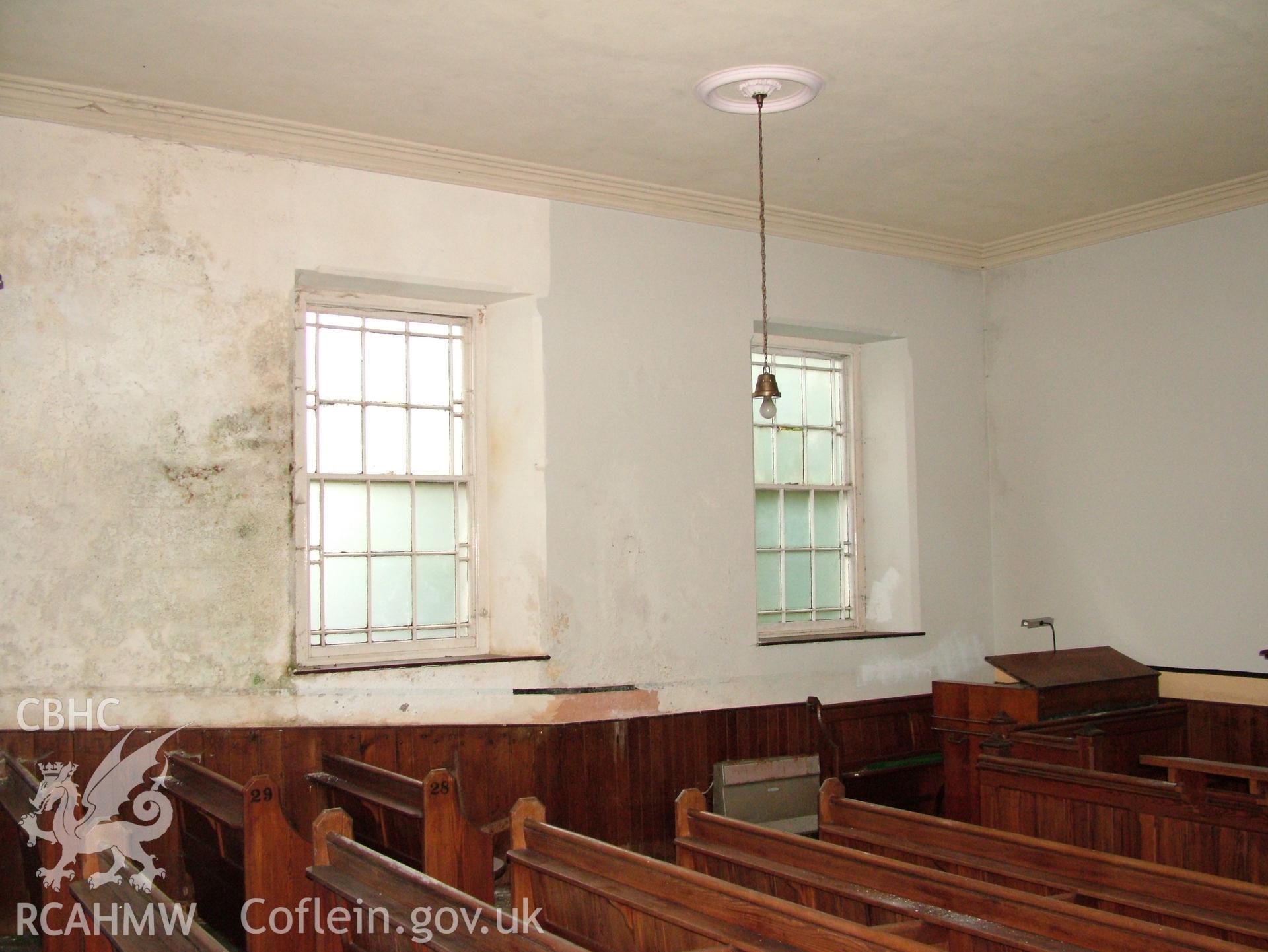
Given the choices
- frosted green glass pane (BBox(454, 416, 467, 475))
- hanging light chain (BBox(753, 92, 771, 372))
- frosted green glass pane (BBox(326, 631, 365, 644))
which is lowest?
frosted green glass pane (BBox(326, 631, 365, 644))

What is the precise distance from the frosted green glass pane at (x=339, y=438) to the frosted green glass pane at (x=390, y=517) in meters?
0.15

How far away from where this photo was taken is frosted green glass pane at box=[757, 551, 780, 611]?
6230 mm

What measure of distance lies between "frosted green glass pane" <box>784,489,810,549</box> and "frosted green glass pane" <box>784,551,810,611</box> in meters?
0.06

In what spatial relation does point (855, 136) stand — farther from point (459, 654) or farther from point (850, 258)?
point (459, 654)

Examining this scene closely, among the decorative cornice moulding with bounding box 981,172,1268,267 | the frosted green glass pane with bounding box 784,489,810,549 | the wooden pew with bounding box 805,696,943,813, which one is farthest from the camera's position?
the frosted green glass pane with bounding box 784,489,810,549

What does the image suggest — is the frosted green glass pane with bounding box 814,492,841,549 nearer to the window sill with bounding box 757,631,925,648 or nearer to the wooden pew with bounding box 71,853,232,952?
the window sill with bounding box 757,631,925,648

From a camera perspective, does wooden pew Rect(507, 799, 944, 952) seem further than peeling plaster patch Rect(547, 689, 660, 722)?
No

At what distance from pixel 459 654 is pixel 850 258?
3097 mm

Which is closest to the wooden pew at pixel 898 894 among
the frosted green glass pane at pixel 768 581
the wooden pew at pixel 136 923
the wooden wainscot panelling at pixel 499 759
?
the wooden wainscot panelling at pixel 499 759

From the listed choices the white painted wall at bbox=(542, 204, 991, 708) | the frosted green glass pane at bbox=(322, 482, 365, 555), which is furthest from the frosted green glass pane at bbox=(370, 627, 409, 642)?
the white painted wall at bbox=(542, 204, 991, 708)

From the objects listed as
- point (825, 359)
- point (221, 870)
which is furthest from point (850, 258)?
point (221, 870)

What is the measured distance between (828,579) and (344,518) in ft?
9.29

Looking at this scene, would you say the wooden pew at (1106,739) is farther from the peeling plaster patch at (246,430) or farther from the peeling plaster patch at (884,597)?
the peeling plaster patch at (246,430)

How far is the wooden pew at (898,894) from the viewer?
232 cm
